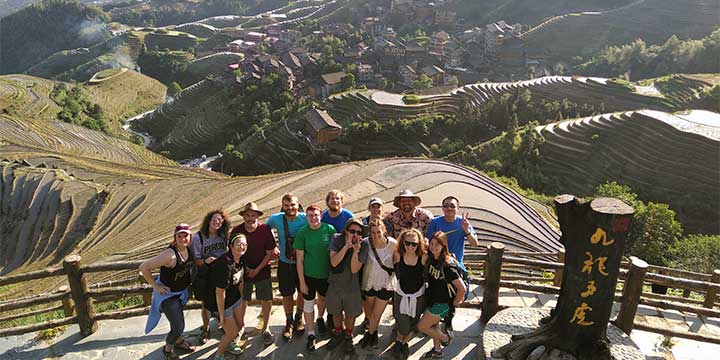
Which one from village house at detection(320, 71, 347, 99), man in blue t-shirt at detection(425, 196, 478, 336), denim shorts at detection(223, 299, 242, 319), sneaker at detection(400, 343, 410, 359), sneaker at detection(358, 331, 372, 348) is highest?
village house at detection(320, 71, 347, 99)

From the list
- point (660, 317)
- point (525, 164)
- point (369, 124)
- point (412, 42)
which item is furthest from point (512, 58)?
point (660, 317)

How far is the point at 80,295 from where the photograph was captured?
5.26m

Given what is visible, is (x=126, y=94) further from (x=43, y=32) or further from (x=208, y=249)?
(x=208, y=249)

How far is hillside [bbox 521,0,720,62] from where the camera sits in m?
61.9

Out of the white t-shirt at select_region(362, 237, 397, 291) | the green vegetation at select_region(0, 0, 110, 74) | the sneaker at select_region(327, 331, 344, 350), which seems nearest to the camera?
the white t-shirt at select_region(362, 237, 397, 291)

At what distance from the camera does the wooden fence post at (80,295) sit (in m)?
5.11

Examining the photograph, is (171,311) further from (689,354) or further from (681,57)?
(681,57)

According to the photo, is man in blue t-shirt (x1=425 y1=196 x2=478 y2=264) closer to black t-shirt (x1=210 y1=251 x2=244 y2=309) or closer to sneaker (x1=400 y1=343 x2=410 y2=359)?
sneaker (x1=400 y1=343 x2=410 y2=359)

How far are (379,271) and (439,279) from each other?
0.64 m

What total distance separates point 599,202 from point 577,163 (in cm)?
2762

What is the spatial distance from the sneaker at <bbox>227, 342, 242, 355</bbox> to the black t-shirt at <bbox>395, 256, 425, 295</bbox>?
205cm

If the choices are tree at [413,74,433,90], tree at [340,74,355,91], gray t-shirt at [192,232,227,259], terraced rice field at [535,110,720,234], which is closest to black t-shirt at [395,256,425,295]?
gray t-shirt at [192,232,227,259]

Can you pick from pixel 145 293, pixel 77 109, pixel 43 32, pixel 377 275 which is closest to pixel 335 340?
pixel 377 275

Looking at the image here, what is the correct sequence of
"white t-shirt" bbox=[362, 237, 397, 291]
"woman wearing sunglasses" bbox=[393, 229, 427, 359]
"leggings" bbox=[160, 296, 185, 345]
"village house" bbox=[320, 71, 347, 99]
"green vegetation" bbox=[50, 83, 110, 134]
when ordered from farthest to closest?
1. "village house" bbox=[320, 71, 347, 99]
2. "green vegetation" bbox=[50, 83, 110, 134]
3. "leggings" bbox=[160, 296, 185, 345]
4. "white t-shirt" bbox=[362, 237, 397, 291]
5. "woman wearing sunglasses" bbox=[393, 229, 427, 359]
